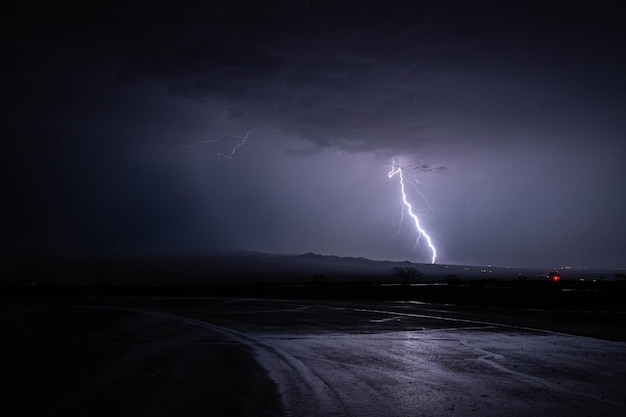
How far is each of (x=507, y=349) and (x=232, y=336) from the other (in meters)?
7.07

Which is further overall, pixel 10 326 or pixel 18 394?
pixel 10 326

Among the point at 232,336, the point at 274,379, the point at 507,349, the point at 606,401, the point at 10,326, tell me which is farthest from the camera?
the point at 10,326

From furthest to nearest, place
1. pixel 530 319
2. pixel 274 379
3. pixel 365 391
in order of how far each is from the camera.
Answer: pixel 530 319 < pixel 274 379 < pixel 365 391

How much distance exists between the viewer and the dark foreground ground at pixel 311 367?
673 centimetres

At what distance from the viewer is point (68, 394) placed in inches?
288

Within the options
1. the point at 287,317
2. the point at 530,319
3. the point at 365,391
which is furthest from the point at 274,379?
the point at 530,319

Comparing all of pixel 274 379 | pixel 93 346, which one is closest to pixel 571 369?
pixel 274 379

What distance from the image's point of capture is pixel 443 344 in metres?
12.4

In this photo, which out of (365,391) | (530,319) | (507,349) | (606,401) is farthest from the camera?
(530,319)

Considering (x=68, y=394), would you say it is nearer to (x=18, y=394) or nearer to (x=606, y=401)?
(x=18, y=394)

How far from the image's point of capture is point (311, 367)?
938 cm

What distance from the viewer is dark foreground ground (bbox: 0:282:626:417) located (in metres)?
6.73

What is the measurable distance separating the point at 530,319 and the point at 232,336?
458 inches

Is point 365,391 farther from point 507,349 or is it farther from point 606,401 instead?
point 507,349
